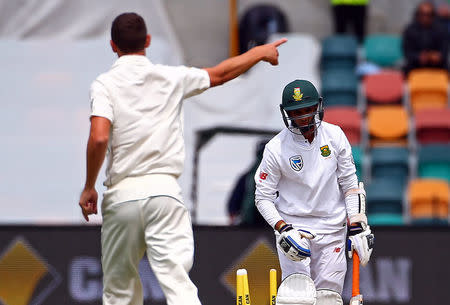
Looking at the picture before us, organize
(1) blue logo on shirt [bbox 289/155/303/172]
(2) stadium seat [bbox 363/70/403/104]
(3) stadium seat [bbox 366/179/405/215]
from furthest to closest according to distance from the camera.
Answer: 1. (2) stadium seat [bbox 363/70/403/104]
2. (3) stadium seat [bbox 366/179/405/215]
3. (1) blue logo on shirt [bbox 289/155/303/172]

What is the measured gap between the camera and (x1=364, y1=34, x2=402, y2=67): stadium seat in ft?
44.2

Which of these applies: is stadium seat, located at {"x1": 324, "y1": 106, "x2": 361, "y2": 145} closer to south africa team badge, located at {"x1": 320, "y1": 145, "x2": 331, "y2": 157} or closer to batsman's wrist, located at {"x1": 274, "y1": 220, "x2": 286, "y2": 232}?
south africa team badge, located at {"x1": 320, "y1": 145, "x2": 331, "y2": 157}

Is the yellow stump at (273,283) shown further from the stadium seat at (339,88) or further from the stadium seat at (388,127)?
the stadium seat at (339,88)

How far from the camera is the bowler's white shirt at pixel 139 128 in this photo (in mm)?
5281

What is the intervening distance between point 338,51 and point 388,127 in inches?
49.2

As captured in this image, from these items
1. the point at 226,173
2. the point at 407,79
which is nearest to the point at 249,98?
the point at 226,173

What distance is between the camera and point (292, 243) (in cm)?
603

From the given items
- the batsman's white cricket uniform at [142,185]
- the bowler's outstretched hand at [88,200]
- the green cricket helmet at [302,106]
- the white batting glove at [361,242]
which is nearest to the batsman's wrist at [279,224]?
the white batting glove at [361,242]

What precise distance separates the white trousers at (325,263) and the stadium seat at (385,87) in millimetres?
6819

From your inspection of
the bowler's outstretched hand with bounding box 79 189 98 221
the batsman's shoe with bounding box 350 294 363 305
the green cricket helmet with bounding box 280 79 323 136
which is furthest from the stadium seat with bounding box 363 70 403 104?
the bowler's outstretched hand with bounding box 79 189 98 221

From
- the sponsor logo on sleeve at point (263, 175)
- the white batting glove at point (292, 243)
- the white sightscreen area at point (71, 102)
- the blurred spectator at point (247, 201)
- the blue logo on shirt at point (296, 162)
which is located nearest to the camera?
the white batting glove at point (292, 243)

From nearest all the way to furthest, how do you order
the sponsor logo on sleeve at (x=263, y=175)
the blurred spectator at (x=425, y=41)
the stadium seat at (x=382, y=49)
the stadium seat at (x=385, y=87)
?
the sponsor logo on sleeve at (x=263, y=175)
the blurred spectator at (x=425, y=41)
the stadium seat at (x=385, y=87)
the stadium seat at (x=382, y=49)

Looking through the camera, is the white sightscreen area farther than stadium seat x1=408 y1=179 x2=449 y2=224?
Yes

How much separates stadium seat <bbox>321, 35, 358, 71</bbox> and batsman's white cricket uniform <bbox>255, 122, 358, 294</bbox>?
6865mm
